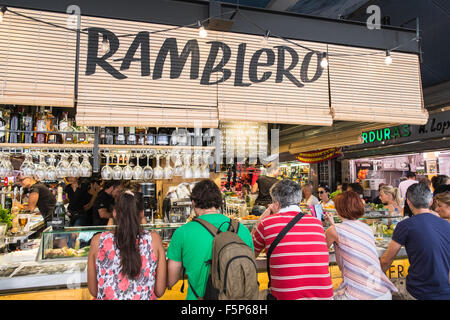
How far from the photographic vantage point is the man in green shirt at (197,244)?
199 centimetres

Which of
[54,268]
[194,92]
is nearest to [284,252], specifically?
[194,92]

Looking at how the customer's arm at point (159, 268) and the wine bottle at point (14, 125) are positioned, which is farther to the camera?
the wine bottle at point (14, 125)

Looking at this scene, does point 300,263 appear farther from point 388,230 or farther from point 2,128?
point 2,128

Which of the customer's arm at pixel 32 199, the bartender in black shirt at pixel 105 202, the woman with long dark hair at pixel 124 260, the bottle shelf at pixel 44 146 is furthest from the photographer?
the customer's arm at pixel 32 199

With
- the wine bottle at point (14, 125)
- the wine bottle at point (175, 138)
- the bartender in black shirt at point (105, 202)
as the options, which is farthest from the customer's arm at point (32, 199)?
the wine bottle at point (175, 138)

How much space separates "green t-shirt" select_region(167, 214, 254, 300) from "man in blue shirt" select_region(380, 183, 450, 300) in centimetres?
143

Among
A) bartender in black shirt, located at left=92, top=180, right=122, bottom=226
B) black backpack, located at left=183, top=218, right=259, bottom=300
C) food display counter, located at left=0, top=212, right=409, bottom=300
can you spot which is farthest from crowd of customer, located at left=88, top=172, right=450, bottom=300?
bartender in black shirt, located at left=92, top=180, right=122, bottom=226

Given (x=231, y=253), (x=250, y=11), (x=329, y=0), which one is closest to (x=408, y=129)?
(x=329, y=0)

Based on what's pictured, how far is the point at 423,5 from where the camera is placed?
13.8 ft

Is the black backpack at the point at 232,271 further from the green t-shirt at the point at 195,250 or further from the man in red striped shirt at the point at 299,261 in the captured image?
the man in red striped shirt at the point at 299,261

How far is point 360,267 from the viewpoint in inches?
90.7

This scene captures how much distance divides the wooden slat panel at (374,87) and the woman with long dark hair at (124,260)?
258 cm

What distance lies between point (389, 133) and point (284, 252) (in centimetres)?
792

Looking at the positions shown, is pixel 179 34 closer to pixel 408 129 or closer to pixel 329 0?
pixel 329 0
